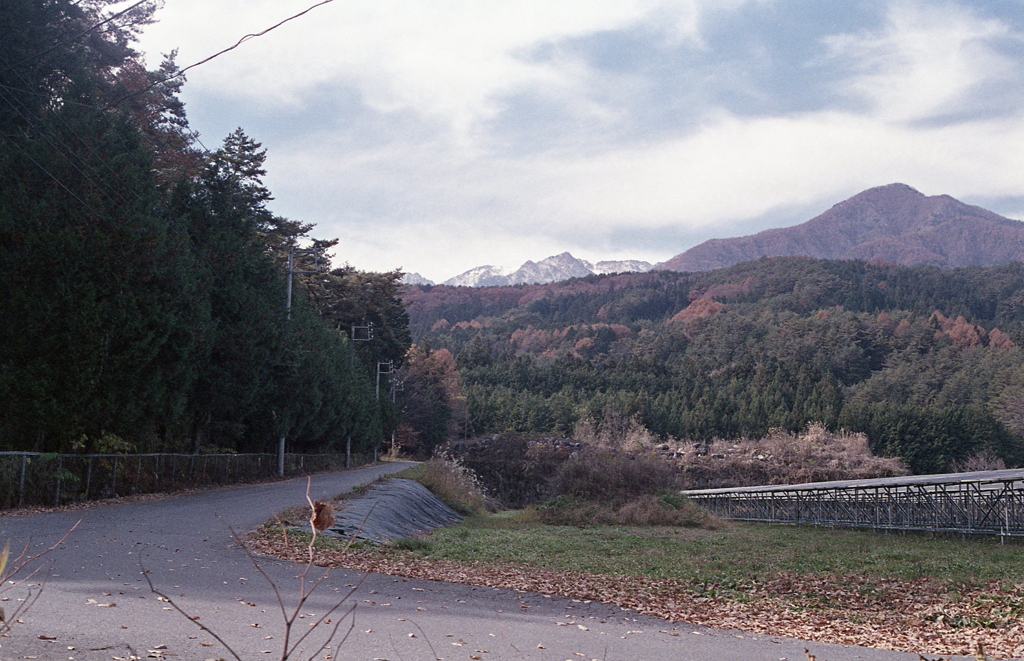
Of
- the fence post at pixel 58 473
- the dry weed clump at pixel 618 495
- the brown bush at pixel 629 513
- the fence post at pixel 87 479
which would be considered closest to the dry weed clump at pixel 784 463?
the dry weed clump at pixel 618 495

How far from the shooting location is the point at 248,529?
16078mm

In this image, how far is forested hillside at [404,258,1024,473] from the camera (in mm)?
80125

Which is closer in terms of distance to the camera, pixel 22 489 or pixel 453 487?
pixel 22 489

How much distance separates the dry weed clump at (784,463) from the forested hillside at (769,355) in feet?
34.9

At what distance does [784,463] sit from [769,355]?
44253 millimetres

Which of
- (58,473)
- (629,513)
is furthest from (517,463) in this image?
(58,473)

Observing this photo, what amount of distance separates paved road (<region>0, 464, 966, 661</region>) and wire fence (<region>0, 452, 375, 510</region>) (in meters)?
4.60

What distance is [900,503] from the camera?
34.1 m

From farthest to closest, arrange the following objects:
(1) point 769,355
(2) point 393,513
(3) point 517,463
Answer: (1) point 769,355 < (3) point 517,463 < (2) point 393,513

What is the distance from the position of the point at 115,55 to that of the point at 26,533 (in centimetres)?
2579

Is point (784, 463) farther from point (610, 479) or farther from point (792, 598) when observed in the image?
point (792, 598)

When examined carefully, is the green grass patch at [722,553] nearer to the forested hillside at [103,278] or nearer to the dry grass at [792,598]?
the dry grass at [792,598]

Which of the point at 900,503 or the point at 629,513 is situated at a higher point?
the point at 900,503

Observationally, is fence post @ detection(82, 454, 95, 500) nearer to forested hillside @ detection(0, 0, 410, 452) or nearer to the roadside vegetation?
forested hillside @ detection(0, 0, 410, 452)
